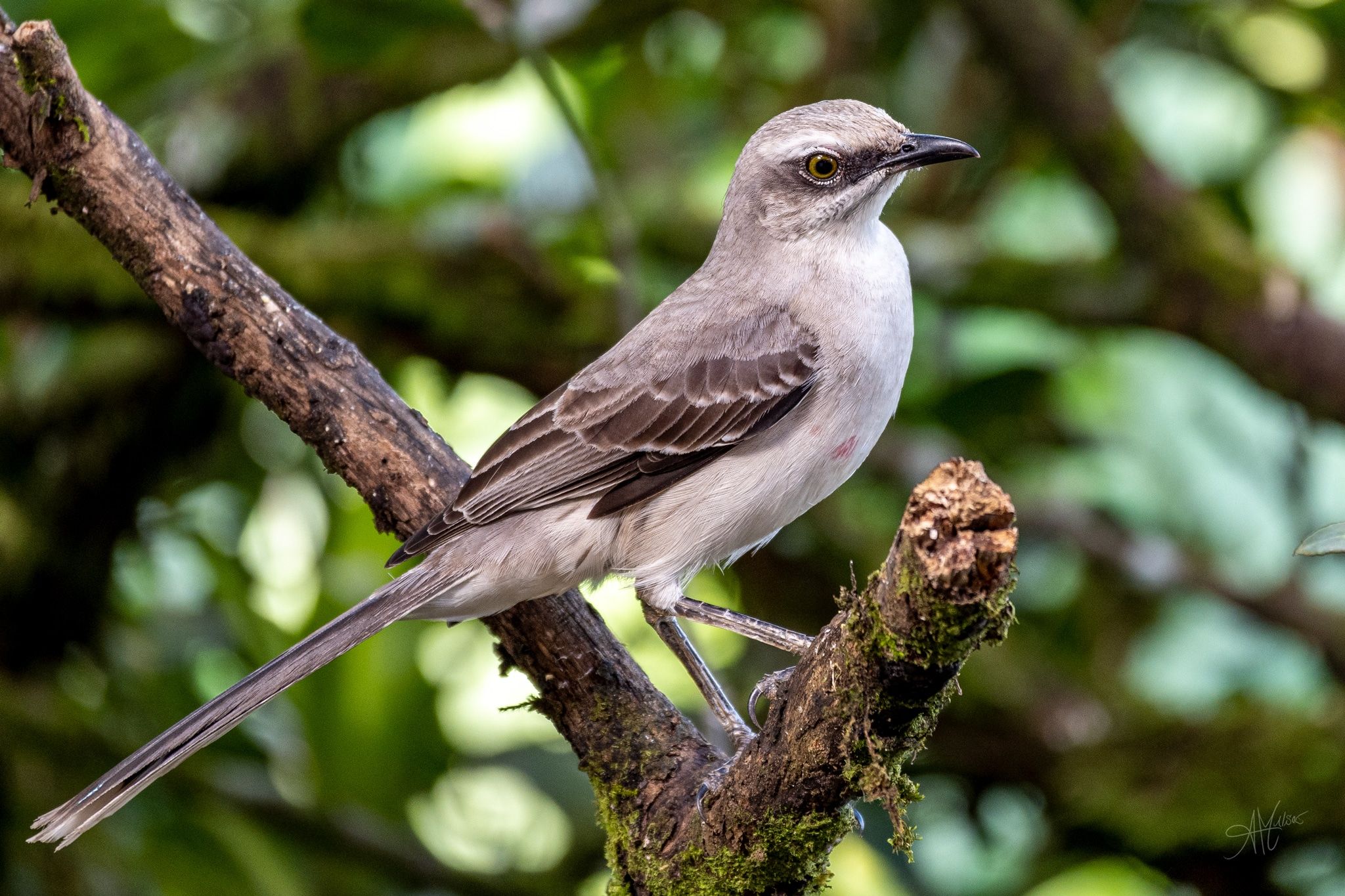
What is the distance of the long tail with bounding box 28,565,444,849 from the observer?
126 inches

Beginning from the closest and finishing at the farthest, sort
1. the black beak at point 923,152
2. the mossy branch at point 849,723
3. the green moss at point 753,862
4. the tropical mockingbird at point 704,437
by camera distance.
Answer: the mossy branch at point 849,723
the green moss at point 753,862
the tropical mockingbird at point 704,437
the black beak at point 923,152

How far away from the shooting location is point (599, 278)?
6059mm

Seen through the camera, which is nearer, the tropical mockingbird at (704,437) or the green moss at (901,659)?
the green moss at (901,659)

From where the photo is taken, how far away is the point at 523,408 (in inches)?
277

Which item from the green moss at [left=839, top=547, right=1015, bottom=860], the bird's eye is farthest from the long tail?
the bird's eye

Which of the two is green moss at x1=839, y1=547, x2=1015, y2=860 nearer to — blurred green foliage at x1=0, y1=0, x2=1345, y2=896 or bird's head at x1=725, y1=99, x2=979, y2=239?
bird's head at x1=725, y1=99, x2=979, y2=239

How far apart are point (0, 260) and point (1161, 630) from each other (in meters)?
5.93

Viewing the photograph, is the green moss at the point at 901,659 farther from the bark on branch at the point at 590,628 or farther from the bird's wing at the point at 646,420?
the bird's wing at the point at 646,420

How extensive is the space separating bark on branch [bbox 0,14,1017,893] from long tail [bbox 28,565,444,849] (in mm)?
232

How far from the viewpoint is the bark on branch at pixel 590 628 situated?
8.42ft

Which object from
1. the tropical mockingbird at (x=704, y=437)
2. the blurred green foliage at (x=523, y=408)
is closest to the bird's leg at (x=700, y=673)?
the tropical mockingbird at (x=704, y=437)

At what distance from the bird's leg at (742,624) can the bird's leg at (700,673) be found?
7 cm

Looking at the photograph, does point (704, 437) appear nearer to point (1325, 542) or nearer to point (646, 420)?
point (646, 420)

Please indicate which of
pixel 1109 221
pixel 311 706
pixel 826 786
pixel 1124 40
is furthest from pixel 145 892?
pixel 1124 40
